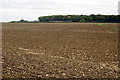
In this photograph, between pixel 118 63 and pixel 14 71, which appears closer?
pixel 14 71

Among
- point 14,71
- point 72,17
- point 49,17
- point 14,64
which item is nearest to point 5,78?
point 14,71

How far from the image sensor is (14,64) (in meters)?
9.59

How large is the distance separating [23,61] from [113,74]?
15.6 feet

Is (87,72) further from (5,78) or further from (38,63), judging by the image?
(5,78)

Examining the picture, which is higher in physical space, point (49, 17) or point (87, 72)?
point (49, 17)

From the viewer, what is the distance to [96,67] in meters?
9.55

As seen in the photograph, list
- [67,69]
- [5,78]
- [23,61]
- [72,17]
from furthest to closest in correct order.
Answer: [72,17], [23,61], [67,69], [5,78]

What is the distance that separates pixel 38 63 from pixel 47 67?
35.4 inches

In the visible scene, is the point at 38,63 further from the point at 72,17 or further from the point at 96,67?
the point at 72,17

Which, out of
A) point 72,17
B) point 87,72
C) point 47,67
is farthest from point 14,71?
point 72,17

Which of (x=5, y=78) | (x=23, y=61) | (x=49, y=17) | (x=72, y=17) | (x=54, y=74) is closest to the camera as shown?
(x=5, y=78)

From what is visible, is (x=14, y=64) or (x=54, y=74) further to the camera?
(x=14, y=64)

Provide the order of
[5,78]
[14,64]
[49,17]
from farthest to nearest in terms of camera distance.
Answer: [49,17], [14,64], [5,78]

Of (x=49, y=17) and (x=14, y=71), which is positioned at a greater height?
(x=49, y=17)
